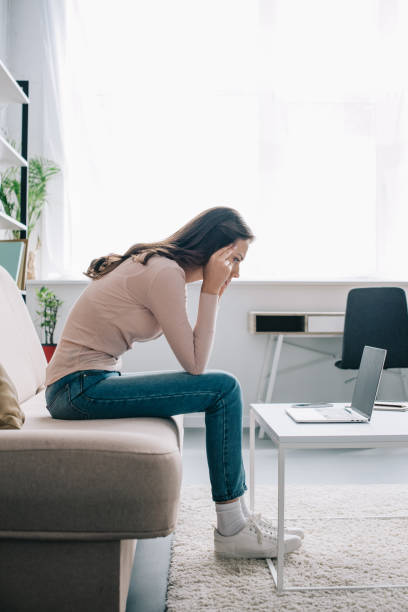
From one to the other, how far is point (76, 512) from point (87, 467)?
0.27 ft

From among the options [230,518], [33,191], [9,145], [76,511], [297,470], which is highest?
[9,145]

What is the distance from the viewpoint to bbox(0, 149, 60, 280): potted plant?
3434mm

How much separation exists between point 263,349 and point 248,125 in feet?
5.17

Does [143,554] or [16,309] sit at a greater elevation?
[16,309]

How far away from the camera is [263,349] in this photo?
363cm

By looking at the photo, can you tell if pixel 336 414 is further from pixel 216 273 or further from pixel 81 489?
pixel 81 489

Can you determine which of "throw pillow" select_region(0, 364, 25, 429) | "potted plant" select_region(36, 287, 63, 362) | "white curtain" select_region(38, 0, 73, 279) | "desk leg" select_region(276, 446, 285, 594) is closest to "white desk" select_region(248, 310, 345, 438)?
"potted plant" select_region(36, 287, 63, 362)

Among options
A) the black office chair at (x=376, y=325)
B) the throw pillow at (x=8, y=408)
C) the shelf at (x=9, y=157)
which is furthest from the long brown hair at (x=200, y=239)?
the black office chair at (x=376, y=325)

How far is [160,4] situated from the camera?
3.80 m

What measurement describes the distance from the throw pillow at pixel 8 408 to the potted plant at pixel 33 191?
2359mm

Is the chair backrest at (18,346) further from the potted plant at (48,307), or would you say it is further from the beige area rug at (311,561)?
the potted plant at (48,307)

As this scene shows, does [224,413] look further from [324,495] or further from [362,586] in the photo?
[324,495]

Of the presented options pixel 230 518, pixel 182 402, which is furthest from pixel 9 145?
pixel 230 518

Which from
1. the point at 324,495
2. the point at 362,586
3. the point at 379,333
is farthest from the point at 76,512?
the point at 379,333
